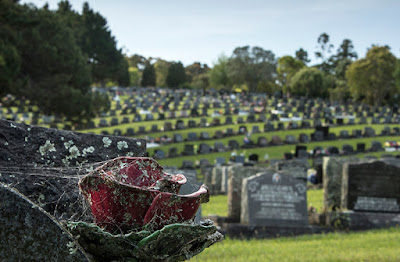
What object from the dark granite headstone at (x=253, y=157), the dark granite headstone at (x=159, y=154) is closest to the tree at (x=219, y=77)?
the dark granite headstone at (x=159, y=154)

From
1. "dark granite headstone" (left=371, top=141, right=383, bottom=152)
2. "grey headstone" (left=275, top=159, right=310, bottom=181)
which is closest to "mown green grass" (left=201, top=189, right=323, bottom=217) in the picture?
"grey headstone" (left=275, top=159, right=310, bottom=181)

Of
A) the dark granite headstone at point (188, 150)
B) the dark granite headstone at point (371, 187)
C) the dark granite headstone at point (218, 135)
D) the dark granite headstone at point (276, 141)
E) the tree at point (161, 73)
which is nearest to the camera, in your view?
the dark granite headstone at point (371, 187)

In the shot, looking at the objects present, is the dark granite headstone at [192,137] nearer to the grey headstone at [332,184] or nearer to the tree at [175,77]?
the grey headstone at [332,184]

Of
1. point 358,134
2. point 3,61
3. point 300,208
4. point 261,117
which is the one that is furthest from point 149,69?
point 300,208

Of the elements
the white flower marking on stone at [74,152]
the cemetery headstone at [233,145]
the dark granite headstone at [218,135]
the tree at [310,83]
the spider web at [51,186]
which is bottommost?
the cemetery headstone at [233,145]

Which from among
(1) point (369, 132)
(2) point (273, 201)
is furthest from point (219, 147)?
(2) point (273, 201)

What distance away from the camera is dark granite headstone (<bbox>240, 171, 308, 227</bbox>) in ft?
41.1

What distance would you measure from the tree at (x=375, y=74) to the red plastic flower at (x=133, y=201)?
66.7 meters

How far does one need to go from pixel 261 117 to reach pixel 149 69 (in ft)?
201

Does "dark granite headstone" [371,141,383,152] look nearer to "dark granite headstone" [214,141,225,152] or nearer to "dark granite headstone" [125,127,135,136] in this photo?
"dark granite headstone" [214,141,225,152]

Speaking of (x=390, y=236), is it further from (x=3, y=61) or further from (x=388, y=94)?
(x=388, y=94)

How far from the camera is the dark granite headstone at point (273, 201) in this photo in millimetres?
12531

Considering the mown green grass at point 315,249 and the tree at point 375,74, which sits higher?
the tree at point 375,74

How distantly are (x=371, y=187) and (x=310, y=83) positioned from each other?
63367 mm
